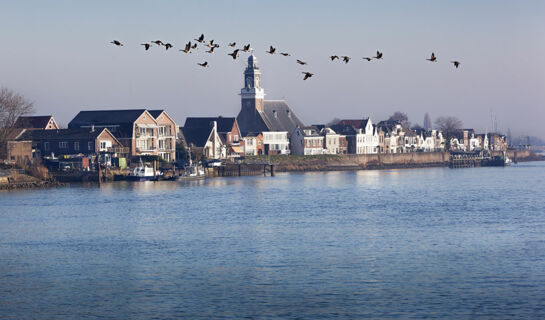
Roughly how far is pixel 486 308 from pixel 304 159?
391ft

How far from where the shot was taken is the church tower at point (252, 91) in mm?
157125

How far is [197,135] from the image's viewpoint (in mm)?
138000

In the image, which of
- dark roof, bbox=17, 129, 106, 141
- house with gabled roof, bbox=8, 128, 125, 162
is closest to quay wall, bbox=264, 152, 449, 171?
house with gabled roof, bbox=8, 128, 125, 162

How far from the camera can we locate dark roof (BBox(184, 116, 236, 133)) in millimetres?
140750

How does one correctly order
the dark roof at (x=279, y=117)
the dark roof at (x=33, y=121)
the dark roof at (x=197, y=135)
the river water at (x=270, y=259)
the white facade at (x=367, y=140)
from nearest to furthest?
the river water at (x=270, y=259), the dark roof at (x=33, y=121), the dark roof at (x=197, y=135), the dark roof at (x=279, y=117), the white facade at (x=367, y=140)

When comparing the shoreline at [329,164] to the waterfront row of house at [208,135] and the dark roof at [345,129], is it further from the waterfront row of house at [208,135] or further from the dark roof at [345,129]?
the dark roof at [345,129]

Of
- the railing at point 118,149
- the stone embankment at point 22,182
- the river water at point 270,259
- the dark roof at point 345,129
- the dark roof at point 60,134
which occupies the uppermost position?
the dark roof at point 345,129

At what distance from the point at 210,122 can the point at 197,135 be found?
3322mm

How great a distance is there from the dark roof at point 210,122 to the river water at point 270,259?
6123 centimetres

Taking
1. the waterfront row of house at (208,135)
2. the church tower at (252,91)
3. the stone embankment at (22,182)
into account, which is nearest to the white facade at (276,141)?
the waterfront row of house at (208,135)

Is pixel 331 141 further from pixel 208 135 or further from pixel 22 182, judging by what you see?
pixel 22 182

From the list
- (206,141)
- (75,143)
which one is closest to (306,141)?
(206,141)

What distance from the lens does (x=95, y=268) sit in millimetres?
41031

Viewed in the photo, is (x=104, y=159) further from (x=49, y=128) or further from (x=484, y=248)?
(x=484, y=248)
